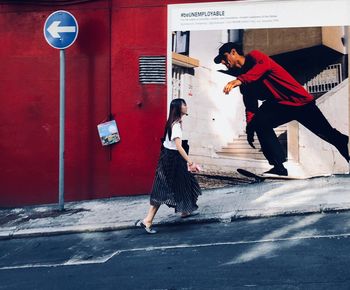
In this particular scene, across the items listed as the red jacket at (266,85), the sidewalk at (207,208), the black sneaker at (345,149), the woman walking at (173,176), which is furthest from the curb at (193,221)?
the red jacket at (266,85)

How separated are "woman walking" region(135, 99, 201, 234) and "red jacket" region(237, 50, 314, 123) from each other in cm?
257

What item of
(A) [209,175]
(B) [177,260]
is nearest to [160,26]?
(A) [209,175]

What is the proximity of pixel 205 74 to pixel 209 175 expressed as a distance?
1.86 meters

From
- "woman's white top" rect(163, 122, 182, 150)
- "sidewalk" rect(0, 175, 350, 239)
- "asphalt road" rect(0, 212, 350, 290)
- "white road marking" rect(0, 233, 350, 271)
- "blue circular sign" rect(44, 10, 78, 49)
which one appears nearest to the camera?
"asphalt road" rect(0, 212, 350, 290)

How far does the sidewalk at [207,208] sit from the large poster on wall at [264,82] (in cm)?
51

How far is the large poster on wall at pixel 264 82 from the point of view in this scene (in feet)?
28.7

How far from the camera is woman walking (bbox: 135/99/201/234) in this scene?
6.69m

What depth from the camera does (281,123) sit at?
29.2ft

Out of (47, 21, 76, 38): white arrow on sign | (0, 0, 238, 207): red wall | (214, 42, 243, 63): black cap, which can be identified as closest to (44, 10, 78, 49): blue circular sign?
(47, 21, 76, 38): white arrow on sign

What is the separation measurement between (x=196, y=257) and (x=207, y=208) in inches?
90.9

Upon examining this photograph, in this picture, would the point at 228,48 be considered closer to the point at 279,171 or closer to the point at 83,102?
the point at 279,171

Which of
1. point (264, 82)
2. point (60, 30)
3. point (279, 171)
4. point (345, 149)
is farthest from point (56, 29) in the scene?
point (345, 149)

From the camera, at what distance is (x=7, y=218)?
852 centimetres

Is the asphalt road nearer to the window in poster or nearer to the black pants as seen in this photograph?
the black pants
